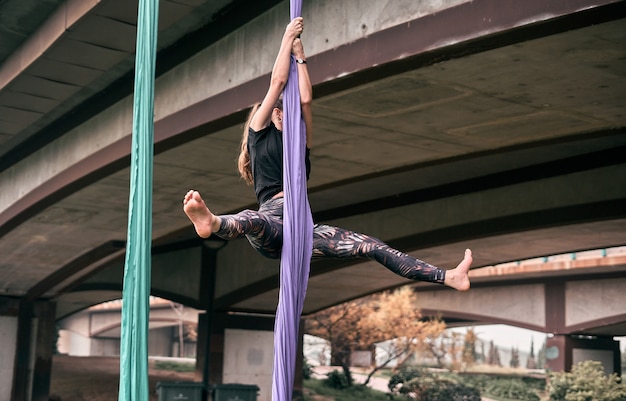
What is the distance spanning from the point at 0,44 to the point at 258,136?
11.2 meters

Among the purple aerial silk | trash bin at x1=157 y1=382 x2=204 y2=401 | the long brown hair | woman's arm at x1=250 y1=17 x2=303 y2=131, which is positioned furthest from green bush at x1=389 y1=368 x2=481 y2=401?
Answer: the purple aerial silk

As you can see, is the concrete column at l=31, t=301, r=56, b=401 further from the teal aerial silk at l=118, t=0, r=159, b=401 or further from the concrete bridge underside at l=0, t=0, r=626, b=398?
the teal aerial silk at l=118, t=0, r=159, b=401

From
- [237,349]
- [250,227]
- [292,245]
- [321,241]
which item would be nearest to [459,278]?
[321,241]

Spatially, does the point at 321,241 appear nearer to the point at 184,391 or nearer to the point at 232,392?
the point at 184,391

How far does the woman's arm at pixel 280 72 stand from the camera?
20.4 ft

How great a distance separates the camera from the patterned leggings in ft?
19.8

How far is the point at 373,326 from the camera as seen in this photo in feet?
141

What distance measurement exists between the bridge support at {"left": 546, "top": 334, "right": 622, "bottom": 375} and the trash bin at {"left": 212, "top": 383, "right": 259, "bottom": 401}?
1646cm

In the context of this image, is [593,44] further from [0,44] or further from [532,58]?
[0,44]

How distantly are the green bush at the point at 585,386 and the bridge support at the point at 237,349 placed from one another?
9.49 meters

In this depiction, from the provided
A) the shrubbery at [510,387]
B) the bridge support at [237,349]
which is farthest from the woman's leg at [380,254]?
the shrubbery at [510,387]

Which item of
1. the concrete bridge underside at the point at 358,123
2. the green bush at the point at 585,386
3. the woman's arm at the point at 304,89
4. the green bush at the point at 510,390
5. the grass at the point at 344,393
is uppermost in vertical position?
the concrete bridge underside at the point at 358,123

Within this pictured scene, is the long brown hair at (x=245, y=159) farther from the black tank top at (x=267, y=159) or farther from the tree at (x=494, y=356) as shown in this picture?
the tree at (x=494, y=356)

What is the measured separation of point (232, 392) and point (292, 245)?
20.5 metres
